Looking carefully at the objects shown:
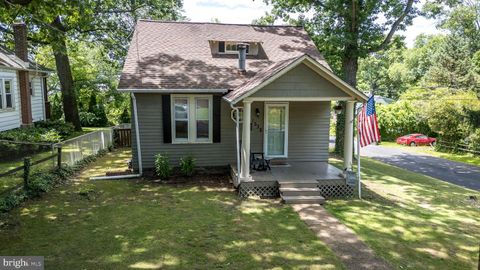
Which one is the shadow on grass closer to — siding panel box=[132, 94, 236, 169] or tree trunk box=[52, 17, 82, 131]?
siding panel box=[132, 94, 236, 169]

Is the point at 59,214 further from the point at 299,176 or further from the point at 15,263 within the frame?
the point at 299,176

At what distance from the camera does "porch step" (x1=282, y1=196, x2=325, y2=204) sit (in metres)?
9.25

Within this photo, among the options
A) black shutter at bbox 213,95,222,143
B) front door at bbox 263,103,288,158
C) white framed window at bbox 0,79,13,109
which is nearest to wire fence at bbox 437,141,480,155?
front door at bbox 263,103,288,158

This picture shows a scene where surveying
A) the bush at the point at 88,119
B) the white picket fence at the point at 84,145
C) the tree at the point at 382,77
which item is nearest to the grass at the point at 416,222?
the white picket fence at the point at 84,145

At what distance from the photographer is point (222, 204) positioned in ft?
29.6

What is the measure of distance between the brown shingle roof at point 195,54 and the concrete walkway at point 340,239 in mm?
5115

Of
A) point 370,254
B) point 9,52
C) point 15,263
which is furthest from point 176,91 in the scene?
point 9,52

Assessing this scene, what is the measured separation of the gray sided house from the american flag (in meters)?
0.40

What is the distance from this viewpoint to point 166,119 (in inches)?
454

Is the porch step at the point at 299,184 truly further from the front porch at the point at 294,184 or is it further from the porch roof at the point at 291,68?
the porch roof at the point at 291,68

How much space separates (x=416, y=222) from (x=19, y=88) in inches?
784

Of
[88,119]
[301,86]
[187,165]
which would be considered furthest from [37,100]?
[301,86]

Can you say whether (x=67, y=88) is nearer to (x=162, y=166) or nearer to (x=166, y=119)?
(x=166, y=119)

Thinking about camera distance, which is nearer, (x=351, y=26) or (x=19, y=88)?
(x=351, y=26)
